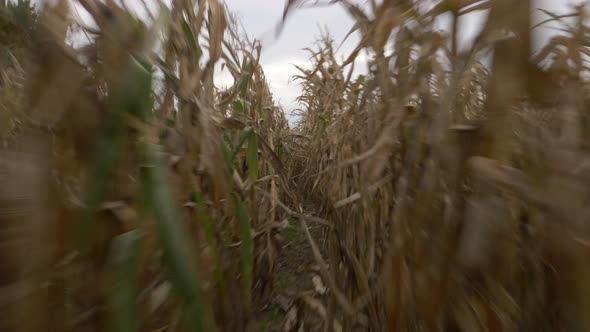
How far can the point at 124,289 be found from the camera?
26cm

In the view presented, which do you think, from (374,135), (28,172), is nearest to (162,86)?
(28,172)

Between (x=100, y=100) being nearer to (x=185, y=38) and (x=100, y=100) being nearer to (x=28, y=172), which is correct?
(x=28, y=172)

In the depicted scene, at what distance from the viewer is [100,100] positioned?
323 mm

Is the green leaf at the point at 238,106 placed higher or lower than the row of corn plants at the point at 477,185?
higher

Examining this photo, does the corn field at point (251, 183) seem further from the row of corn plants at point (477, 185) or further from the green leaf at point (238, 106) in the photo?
the green leaf at point (238, 106)

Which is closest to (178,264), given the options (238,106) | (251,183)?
(251,183)

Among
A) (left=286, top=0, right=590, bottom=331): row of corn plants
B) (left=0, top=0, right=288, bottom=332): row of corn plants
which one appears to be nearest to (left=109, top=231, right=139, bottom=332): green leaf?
(left=0, top=0, right=288, bottom=332): row of corn plants

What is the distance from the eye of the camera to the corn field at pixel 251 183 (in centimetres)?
29

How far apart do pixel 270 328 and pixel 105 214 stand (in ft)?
1.93

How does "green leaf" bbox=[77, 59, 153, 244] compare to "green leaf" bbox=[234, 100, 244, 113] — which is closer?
"green leaf" bbox=[77, 59, 153, 244]

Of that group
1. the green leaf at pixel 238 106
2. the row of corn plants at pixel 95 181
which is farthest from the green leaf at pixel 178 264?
the green leaf at pixel 238 106

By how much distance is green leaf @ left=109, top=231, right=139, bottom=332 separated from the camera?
254 millimetres

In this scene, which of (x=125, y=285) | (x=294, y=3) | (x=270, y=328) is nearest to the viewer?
(x=125, y=285)

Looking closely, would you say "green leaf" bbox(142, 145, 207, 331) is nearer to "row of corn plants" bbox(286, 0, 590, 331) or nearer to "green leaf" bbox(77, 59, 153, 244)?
"green leaf" bbox(77, 59, 153, 244)
